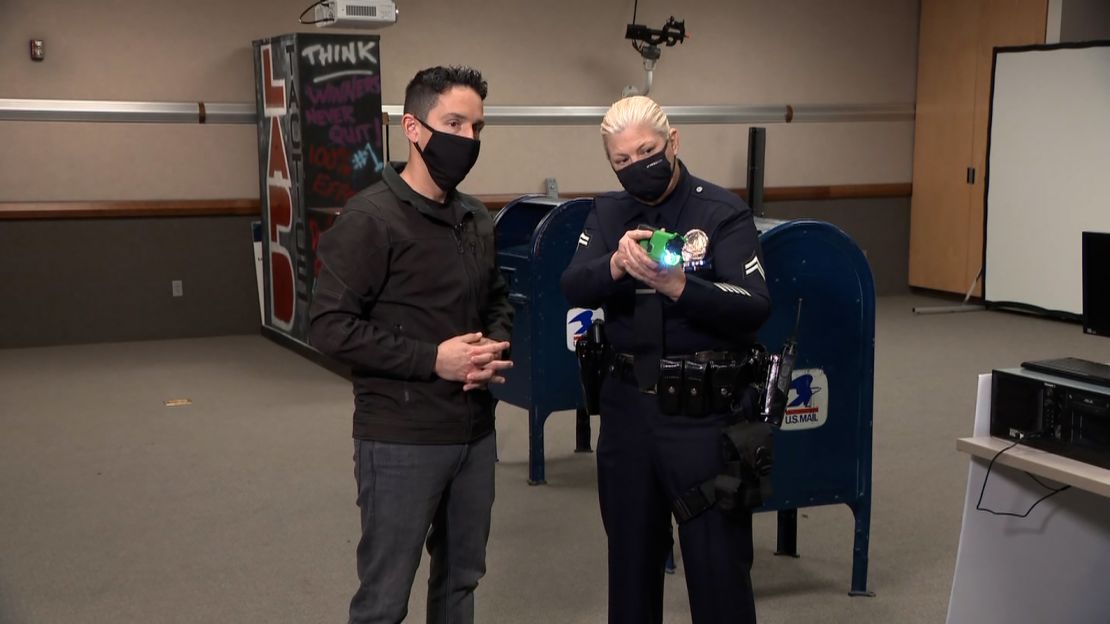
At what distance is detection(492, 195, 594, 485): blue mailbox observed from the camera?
4.59 meters

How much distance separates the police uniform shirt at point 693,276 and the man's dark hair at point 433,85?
1.59 feet

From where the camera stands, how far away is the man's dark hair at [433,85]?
2381 millimetres

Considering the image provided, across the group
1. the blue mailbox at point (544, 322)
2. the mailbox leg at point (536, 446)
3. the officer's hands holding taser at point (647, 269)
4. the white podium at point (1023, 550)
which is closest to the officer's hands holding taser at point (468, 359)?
the officer's hands holding taser at point (647, 269)

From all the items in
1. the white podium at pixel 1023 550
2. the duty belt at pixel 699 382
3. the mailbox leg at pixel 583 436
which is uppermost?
the duty belt at pixel 699 382

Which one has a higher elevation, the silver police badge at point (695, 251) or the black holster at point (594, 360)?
the silver police badge at point (695, 251)

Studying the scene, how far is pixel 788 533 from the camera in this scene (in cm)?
400

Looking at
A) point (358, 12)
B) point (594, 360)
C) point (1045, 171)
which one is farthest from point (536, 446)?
point (1045, 171)

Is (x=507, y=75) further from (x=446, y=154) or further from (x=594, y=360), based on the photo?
(x=446, y=154)

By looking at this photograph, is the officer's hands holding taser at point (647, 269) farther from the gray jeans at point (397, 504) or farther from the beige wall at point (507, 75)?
the beige wall at point (507, 75)

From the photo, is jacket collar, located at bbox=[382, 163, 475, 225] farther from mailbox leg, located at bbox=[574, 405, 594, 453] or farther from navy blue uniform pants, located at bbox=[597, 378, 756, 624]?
mailbox leg, located at bbox=[574, 405, 594, 453]

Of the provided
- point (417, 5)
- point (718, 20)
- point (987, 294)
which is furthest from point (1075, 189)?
point (417, 5)

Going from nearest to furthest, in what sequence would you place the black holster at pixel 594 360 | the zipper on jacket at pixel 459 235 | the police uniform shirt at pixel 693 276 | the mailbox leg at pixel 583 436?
the zipper on jacket at pixel 459 235
the police uniform shirt at pixel 693 276
the black holster at pixel 594 360
the mailbox leg at pixel 583 436

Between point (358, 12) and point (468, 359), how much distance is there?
5103mm

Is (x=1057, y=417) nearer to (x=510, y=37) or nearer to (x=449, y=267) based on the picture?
(x=449, y=267)
